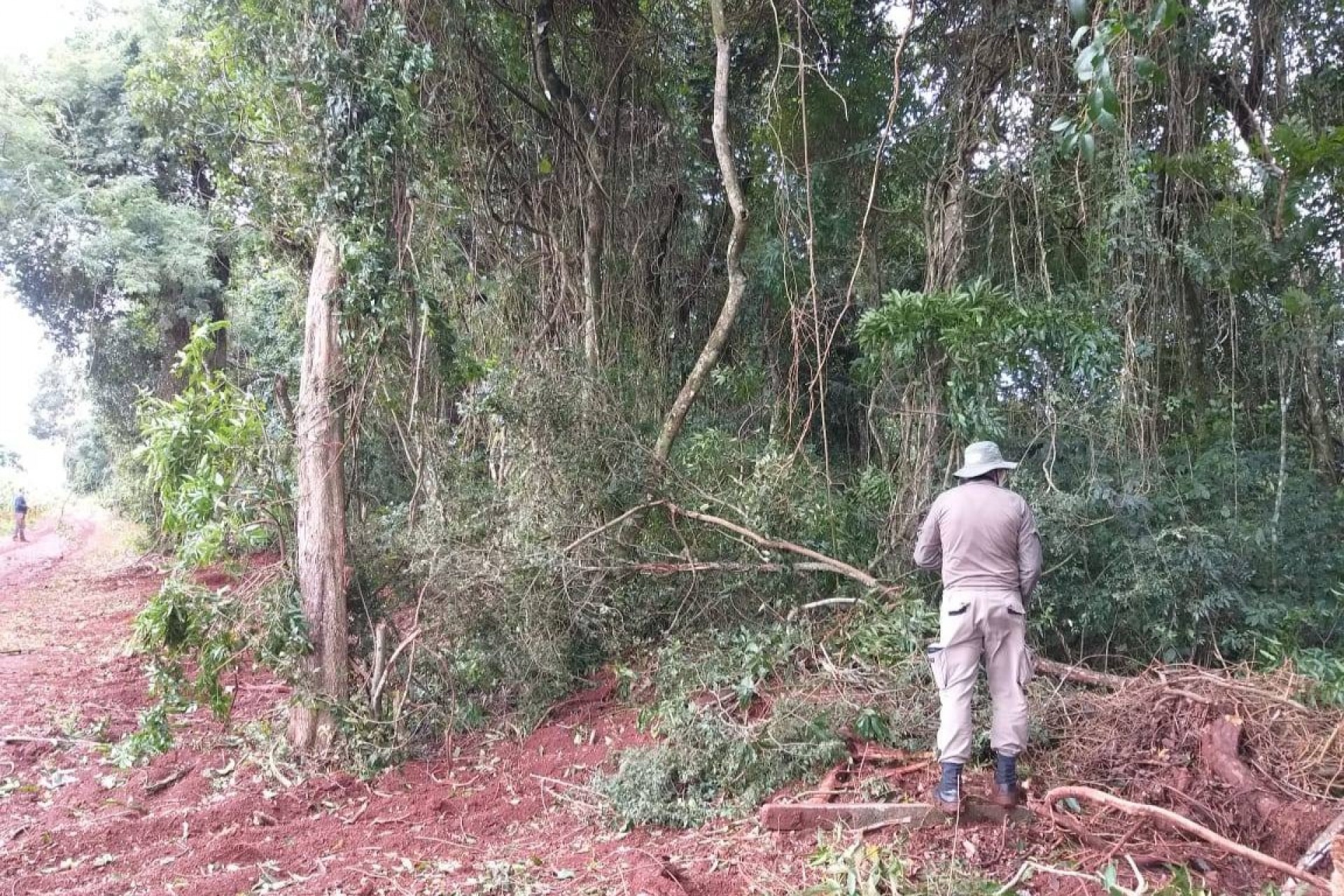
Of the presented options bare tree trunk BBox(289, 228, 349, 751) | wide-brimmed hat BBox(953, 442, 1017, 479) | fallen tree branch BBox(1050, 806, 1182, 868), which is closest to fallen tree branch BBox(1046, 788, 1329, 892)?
fallen tree branch BBox(1050, 806, 1182, 868)

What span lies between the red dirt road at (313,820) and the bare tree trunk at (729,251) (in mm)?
1985

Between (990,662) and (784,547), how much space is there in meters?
2.09

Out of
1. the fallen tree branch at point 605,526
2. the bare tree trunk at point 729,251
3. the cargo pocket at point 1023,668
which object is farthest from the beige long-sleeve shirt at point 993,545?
the bare tree trunk at point 729,251

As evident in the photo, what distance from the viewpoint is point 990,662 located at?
3.71 m

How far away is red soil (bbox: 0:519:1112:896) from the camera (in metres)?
3.46

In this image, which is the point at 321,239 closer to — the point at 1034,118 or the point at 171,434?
the point at 171,434

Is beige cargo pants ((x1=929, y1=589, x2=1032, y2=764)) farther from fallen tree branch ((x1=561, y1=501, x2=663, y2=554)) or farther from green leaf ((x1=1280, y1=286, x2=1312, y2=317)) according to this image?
green leaf ((x1=1280, y1=286, x2=1312, y2=317))

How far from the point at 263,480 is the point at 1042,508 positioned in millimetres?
5224

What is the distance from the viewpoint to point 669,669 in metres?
5.34

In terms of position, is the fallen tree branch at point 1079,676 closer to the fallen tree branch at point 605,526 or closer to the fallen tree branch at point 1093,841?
the fallen tree branch at point 1093,841

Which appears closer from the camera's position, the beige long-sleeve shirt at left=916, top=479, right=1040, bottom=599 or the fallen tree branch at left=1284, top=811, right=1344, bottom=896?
the fallen tree branch at left=1284, top=811, right=1344, bottom=896

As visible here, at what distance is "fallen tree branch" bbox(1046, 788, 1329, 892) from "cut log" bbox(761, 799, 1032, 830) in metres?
0.21

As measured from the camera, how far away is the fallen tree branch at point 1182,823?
267 cm

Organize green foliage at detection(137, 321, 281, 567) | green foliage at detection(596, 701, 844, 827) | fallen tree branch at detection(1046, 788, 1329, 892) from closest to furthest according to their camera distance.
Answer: fallen tree branch at detection(1046, 788, 1329, 892) → green foliage at detection(596, 701, 844, 827) → green foliage at detection(137, 321, 281, 567)
